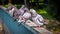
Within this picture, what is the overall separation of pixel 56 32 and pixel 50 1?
3.25 feet

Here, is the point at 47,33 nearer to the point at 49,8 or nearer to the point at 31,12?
the point at 31,12

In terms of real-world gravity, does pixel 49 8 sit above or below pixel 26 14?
below

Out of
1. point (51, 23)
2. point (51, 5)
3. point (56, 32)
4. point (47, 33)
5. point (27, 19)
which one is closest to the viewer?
point (47, 33)

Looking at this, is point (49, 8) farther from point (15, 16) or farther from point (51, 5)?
point (15, 16)

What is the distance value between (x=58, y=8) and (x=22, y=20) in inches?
91.8

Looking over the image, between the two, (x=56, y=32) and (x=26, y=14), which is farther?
(x=56, y=32)

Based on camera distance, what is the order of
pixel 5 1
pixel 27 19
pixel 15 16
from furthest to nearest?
pixel 5 1, pixel 15 16, pixel 27 19

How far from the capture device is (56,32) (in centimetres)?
550

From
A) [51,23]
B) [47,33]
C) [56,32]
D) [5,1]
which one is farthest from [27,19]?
[5,1]

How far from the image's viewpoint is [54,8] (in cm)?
584

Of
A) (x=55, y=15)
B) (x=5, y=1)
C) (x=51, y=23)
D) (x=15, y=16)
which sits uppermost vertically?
(x=15, y=16)

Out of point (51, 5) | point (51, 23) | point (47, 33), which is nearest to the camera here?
point (47, 33)

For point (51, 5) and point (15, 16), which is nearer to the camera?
point (15, 16)

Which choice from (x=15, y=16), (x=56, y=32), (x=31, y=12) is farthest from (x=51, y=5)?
(x=31, y=12)
